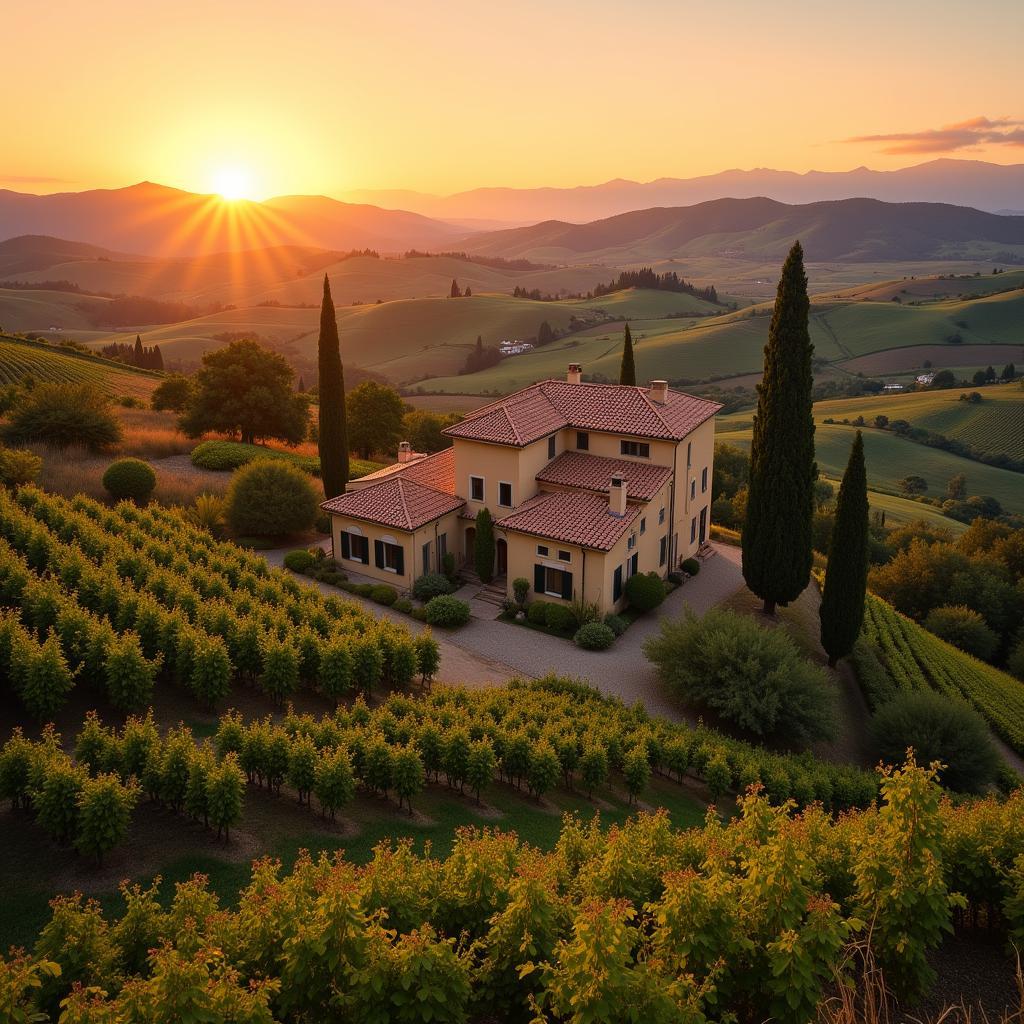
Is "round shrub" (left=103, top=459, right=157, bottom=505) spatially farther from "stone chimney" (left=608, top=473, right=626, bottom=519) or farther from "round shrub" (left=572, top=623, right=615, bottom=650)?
"stone chimney" (left=608, top=473, right=626, bottom=519)

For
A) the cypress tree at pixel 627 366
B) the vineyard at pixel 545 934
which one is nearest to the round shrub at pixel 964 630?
the cypress tree at pixel 627 366

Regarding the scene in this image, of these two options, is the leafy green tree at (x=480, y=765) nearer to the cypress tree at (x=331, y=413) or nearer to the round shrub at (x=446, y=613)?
the round shrub at (x=446, y=613)

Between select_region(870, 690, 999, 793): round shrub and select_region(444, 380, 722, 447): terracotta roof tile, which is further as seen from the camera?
select_region(444, 380, 722, 447): terracotta roof tile

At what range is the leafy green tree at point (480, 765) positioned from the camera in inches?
736

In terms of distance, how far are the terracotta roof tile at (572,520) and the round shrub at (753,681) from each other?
6035 mm

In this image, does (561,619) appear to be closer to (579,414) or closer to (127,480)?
(579,414)

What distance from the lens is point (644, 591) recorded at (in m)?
34.4

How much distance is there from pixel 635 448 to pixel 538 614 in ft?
32.4

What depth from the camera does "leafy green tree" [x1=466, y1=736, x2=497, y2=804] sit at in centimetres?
1869

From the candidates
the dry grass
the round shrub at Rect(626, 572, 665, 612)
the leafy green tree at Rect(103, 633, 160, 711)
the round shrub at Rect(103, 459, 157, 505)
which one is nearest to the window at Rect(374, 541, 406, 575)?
the round shrub at Rect(626, 572, 665, 612)

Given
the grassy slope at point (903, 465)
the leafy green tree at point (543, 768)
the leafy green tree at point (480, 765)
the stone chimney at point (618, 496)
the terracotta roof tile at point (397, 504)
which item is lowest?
the grassy slope at point (903, 465)

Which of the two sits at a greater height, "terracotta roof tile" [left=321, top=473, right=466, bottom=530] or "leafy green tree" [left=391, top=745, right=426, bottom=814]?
"terracotta roof tile" [left=321, top=473, right=466, bottom=530]

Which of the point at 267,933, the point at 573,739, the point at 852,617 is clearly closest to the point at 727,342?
the point at 852,617

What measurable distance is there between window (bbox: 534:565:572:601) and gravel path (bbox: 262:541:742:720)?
7.02 feet
